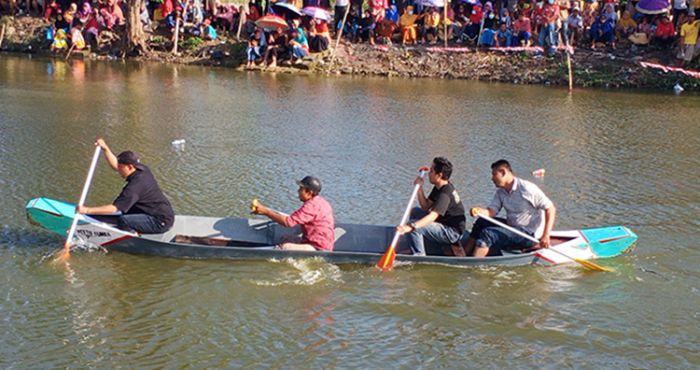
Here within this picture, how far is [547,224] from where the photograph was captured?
387 inches

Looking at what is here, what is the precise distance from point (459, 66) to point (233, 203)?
642 inches

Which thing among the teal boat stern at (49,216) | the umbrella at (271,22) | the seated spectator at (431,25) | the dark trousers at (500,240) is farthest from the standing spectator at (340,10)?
the teal boat stern at (49,216)

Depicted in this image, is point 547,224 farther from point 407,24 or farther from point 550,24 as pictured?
point 407,24

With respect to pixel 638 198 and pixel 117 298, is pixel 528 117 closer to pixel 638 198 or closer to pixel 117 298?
pixel 638 198

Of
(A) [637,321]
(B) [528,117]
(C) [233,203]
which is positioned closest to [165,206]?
(C) [233,203]

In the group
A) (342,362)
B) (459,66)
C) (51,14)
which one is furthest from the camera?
(51,14)

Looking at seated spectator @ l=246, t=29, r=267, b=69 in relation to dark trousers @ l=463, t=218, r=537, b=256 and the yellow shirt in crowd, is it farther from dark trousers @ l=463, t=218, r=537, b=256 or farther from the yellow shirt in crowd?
dark trousers @ l=463, t=218, r=537, b=256

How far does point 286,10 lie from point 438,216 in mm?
19369

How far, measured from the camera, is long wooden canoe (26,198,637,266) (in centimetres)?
982

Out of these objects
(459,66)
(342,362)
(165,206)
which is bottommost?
(342,362)

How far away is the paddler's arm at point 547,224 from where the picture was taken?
9836mm

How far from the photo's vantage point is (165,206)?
10.2m

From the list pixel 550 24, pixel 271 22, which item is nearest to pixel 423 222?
pixel 550 24

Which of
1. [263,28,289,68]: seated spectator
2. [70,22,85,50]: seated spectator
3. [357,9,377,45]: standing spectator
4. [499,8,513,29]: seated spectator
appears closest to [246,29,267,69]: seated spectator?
[263,28,289,68]: seated spectator
